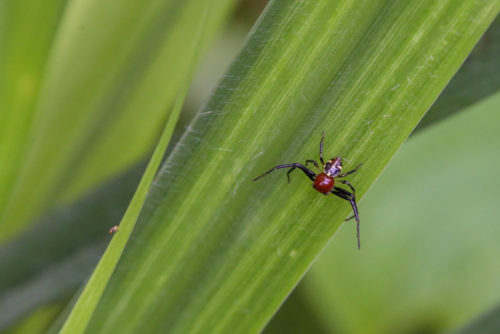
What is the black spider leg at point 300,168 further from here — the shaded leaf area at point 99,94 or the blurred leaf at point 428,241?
the shaded leaf area at point 99,94

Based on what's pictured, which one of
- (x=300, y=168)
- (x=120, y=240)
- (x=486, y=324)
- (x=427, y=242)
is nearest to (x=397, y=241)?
(x=427, y=242)

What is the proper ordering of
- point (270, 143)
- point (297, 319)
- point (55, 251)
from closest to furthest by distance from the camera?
point (270, 143) < point (55, 251) < point (297, 319)

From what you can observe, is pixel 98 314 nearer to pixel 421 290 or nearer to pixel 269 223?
pixel 269 223

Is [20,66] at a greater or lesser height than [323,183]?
lesser

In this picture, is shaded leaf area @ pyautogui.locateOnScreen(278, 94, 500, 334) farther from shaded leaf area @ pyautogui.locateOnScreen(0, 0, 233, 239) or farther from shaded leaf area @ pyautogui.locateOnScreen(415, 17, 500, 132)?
shaded leaf area @ pyautogui.locateOnScreen(0, 0, 233, 239)

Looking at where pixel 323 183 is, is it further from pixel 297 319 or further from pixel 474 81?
pixel 297 319

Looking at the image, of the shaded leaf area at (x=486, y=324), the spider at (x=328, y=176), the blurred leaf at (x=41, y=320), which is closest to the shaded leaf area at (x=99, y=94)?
the blurred leaf at (x=41, y=320)

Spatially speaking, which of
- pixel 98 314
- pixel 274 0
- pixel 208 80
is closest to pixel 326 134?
pixel 274 0
